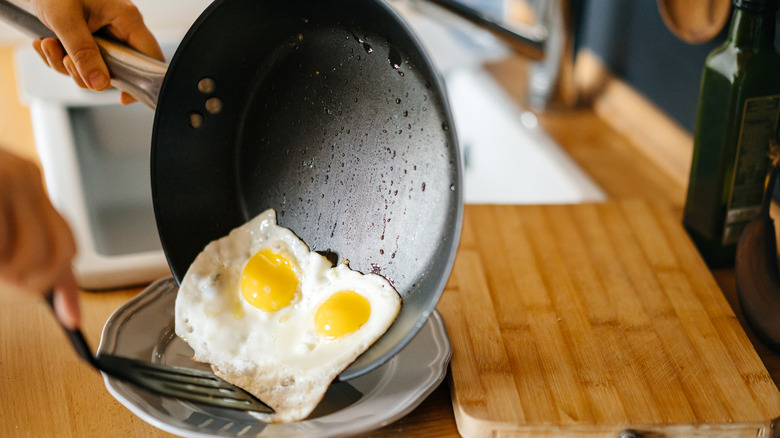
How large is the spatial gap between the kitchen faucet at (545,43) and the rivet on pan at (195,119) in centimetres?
57

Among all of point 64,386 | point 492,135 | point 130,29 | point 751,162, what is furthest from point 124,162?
point 751,162

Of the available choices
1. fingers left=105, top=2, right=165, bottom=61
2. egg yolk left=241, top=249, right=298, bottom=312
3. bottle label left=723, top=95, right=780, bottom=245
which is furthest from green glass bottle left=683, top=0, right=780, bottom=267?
fingers left=105, top=2, right=165, bottom=61

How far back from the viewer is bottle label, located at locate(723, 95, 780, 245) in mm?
780

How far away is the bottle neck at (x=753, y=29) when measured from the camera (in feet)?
2.43

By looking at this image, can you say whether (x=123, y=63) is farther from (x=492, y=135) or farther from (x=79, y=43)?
(x=492, y=135)

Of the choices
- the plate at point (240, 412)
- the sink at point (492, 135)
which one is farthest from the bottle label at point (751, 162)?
the plate at point (240, 412)

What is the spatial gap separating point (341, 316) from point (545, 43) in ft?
2.79

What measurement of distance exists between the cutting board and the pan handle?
39cm

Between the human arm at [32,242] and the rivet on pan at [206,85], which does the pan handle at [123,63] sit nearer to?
the rivet on pan at [206,85]

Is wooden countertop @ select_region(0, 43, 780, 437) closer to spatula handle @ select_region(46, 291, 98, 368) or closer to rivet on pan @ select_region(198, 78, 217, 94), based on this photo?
spatula handle @ select_region(46, 291, 98, 368)

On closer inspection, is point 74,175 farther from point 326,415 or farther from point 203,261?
point 326,415

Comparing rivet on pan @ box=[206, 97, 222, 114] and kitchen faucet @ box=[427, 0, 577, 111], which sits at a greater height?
rivet on pan @ box=[206, 97, 222, 114]

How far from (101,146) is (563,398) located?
2.98 ft

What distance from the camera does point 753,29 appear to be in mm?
754
